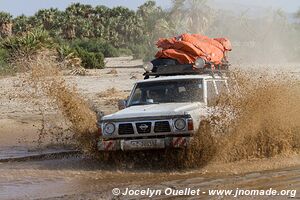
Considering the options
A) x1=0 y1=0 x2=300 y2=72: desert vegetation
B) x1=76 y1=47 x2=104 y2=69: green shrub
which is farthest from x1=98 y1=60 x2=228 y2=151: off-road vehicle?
x1=76 y1=47 x2=104 y2=69: green shrub

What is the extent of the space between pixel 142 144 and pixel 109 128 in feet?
1.93

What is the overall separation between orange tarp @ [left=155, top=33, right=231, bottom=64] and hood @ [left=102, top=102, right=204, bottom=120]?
2.31m

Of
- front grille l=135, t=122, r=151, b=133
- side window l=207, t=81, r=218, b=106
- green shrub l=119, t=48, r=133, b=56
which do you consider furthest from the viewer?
green shrub l=119, t=48, r=133, b=56

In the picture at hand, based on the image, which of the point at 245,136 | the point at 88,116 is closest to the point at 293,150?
the point at 245,136

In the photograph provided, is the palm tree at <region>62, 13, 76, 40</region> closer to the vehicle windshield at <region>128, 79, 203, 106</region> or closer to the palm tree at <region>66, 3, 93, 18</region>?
the palm tree at <region>66, 3, 93, 18</region>

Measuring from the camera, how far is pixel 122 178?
858 centimetres

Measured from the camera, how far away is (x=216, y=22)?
4078cm

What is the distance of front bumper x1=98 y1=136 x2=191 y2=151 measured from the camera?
907 centimetres

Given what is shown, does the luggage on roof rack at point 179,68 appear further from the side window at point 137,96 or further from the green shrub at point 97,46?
the green shrub at point 97,46

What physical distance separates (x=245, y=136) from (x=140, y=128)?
1.64 metres

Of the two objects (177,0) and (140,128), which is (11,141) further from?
(177,0)

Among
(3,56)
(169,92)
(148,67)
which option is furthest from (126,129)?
(3,56)

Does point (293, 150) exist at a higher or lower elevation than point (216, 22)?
lower

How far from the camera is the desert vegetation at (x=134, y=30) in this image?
3397 cm
